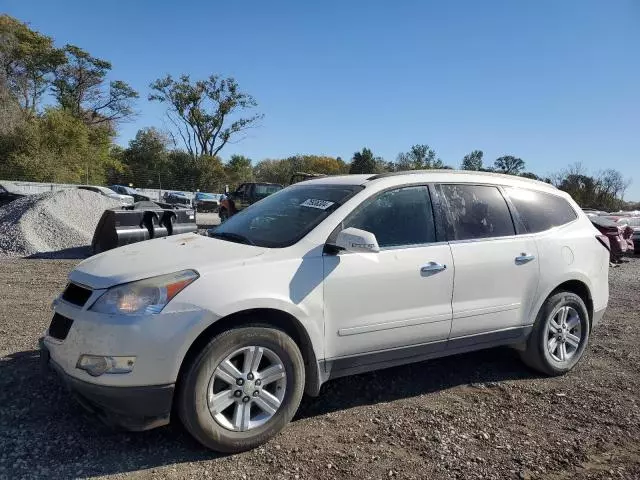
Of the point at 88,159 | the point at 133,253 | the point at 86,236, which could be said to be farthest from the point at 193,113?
the point at 133,253

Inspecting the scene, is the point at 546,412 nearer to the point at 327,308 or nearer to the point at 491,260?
the point at 491,260

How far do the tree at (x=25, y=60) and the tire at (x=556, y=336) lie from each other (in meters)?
44.8

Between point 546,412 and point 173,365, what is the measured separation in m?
2.79

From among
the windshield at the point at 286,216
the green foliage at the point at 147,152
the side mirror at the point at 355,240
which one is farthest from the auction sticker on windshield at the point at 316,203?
the green foliage at the point at 147,152

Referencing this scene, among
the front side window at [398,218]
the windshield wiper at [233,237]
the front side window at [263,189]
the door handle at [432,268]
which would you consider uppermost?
Answer: the front side window at [263,189]

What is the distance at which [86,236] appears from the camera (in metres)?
12.9

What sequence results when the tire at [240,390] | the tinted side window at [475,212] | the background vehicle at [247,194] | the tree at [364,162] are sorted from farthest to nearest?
the tree at [364,162] < the background vehicle at [247,194] < the tinted side window at [475,212] < the tire at [240,390]

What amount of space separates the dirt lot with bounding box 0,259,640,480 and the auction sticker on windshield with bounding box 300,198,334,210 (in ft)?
4.90

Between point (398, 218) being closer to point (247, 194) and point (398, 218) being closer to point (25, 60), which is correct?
point (247, 194)

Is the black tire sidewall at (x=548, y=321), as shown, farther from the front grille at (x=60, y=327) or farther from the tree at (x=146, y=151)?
the tree at (x=146, y=151)

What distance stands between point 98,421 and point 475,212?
3164mm

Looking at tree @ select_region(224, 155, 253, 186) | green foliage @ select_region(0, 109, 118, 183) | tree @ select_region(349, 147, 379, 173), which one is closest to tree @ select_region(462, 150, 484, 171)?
tree @ select_region(349, 147, 379, 173)

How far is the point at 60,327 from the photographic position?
3232 mm

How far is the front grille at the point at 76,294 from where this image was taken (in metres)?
3.17
